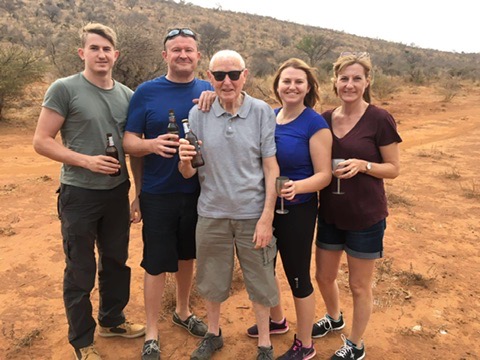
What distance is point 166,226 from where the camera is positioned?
9.71 feet

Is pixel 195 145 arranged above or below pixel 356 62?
below

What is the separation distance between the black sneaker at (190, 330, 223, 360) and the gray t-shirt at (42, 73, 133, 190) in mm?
1448

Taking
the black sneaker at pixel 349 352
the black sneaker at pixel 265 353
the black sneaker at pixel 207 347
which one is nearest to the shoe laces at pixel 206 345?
the black sneaker at pixel 207 347

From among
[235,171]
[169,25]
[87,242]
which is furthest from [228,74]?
[169,25]

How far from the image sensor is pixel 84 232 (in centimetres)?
281

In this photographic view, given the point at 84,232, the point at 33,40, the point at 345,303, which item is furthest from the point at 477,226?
the point at 33,40

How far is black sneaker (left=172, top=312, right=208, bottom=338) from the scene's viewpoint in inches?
136

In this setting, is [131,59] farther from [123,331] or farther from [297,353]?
[297,353]

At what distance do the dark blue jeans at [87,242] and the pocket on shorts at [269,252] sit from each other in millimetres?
1168

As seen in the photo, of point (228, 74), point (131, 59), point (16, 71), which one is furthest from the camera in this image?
point (131, 59)

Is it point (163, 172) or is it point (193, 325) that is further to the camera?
point (193, 325)

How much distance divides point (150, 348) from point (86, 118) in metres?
1.83

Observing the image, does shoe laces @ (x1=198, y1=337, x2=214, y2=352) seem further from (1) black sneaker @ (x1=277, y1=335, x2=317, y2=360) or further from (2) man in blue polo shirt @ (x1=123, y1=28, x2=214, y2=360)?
(1) black sneaker @ (x1=277, y1=335, x2=317, y2=360)

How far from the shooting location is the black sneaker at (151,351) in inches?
121
